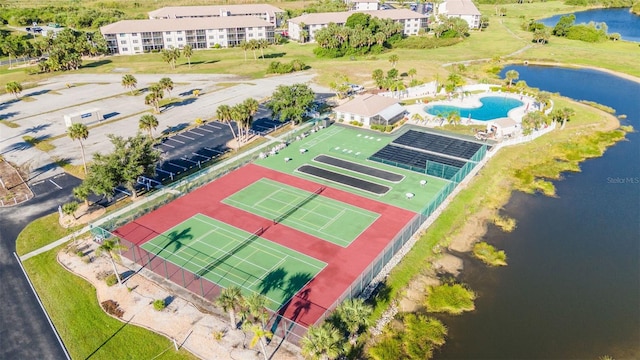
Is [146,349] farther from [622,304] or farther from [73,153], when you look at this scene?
[73,153]

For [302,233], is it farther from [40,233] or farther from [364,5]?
[364,5]

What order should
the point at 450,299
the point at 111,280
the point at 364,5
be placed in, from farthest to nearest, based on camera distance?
the point at 364,5 < the point at 111,280 < the point at 450,299

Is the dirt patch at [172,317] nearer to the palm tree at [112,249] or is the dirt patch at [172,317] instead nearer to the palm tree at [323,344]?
the palm tree at [112,249]

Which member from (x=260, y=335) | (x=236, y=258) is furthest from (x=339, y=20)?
(x=260, y=335)

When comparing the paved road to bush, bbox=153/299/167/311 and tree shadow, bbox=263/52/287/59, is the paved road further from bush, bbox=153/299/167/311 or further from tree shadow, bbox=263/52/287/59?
tree shadow, bbox=263/52/287/59

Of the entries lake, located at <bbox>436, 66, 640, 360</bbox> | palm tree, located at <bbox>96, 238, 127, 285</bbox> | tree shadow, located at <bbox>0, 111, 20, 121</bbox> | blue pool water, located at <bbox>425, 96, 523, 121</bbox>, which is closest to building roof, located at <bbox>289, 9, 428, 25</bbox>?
blue pool water, located at <bbox>425, 96, 523, 121</bbox>

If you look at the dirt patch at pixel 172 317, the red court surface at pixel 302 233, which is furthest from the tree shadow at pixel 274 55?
the dirt patch at pixel 172 317
